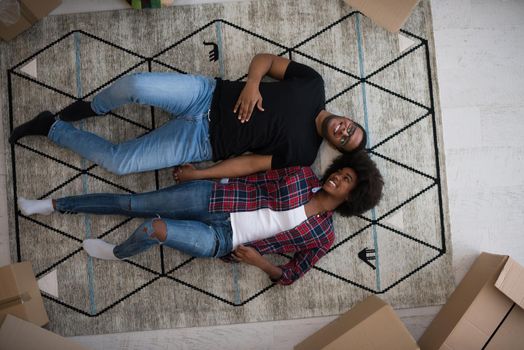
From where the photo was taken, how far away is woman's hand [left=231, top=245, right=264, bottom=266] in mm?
2002

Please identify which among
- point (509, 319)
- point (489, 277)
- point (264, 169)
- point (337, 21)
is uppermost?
point (337, 21)

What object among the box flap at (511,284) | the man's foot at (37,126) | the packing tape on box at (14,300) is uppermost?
the man's foot at (37,126)

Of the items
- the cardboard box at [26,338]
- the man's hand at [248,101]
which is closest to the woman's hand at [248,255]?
the man's hand at [248,101]

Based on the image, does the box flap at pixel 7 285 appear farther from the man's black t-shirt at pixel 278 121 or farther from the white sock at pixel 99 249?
the man's black t-shirt at pixel 278 121

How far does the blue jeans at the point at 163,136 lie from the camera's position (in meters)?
1.95

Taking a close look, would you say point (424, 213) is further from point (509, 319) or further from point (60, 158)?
point (60, 158)

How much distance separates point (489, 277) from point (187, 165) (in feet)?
4.67

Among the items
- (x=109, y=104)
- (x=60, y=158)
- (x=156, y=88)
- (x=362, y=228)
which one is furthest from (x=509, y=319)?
(x=60, y=158)

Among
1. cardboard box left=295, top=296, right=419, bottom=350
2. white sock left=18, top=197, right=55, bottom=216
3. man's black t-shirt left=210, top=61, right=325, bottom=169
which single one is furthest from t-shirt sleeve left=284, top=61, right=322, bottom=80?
white sock left=18, top=197, right=55, bottom=216

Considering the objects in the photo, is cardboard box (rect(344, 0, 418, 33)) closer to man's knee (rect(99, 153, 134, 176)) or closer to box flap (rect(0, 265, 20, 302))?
man's knee (rect(99, 153, 134, 176))

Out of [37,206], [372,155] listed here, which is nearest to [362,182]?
[372,155]

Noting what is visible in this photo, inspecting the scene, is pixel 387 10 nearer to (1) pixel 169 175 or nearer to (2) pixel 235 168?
(2) pixel 235 168

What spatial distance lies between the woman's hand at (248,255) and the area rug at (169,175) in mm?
184

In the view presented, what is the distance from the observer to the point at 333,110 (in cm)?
223
